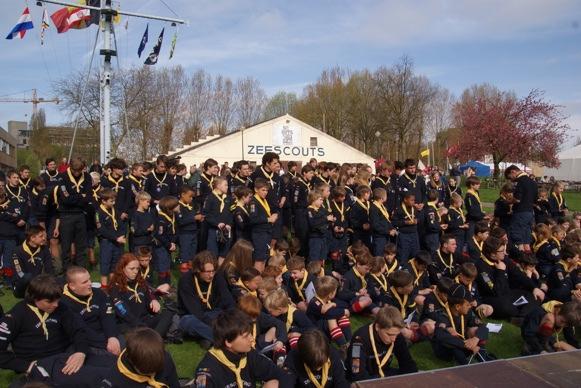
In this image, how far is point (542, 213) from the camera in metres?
12.1

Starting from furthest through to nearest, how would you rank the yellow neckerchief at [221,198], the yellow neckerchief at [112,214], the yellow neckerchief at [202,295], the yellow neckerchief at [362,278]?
the yellow neckerchief at [221,198] → the yellow neckerchief at [112,214] → the yellow neckerchief at [362,278] → the yellow neckerchief at [202,295]

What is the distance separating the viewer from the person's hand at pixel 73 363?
14.5 ft

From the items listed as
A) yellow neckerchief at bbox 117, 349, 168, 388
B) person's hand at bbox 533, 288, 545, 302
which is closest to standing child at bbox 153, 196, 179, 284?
yellow neckerchief at bbox 117, 349, 168, 388

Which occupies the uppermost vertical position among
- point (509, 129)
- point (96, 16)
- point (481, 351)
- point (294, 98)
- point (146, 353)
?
point (294, 98)

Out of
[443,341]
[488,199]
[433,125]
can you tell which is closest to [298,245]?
[443,341]

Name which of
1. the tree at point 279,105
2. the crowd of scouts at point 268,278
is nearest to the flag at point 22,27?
the crowd of scouts at point 268,278

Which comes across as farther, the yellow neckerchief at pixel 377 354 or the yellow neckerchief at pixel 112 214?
the yellow neckerchief at pixel 112 214

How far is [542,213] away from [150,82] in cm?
3794

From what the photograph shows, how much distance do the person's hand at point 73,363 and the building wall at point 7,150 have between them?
73333 millimetres

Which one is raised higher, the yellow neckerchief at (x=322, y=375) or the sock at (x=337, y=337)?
the yellow neckerchief at (x=322, y=375)

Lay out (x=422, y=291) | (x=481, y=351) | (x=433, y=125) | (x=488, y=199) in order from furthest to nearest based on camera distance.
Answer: (x=433, y=125), (x=488, y=199), (x=422, y=291), (x=481, y=351)

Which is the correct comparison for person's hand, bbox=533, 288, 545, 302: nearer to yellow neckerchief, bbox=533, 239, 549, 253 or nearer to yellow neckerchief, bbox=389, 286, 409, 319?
yellow neckerchief, bbox=533, 239, 549, 253

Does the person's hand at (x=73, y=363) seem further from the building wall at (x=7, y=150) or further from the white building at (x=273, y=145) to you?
the building wall at (x=7, y=150)

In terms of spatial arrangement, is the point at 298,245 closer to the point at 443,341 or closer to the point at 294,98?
the point at 443,341
